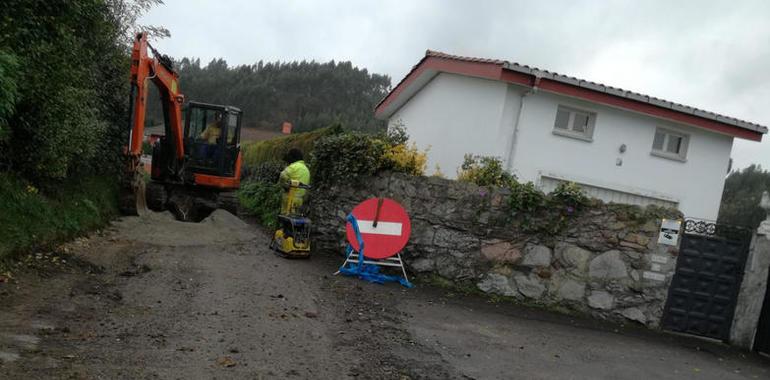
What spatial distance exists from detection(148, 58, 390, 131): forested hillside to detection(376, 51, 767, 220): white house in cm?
5421

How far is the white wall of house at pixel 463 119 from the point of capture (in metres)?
12.3

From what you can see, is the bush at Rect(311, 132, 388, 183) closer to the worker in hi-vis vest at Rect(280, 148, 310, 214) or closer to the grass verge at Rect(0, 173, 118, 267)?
the worker in hi-vis vest at Rect(280, 148, 310, 214)

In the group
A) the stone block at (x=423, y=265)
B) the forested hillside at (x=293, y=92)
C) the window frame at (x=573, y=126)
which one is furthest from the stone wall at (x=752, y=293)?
the forested hillside at (x=293, y=92)

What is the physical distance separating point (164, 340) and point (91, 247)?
4194 millimetres

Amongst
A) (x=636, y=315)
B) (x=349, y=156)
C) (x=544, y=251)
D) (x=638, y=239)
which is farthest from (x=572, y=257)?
(x=349, y=156)

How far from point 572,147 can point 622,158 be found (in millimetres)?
1277

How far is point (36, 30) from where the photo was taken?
687 cm

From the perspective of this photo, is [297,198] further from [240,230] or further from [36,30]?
[36,30]

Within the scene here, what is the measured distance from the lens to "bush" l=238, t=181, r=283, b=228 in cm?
1520

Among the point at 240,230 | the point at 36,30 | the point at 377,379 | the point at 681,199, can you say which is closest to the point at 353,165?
the point at 240,230

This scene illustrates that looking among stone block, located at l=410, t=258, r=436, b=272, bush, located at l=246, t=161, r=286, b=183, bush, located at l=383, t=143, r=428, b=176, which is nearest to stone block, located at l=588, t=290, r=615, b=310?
stone block, located at l=410, t=258, r=436, b=272

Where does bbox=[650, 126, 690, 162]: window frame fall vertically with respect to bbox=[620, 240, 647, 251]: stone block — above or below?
above

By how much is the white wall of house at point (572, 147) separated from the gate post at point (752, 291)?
4840 millimetres

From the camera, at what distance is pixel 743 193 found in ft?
167
